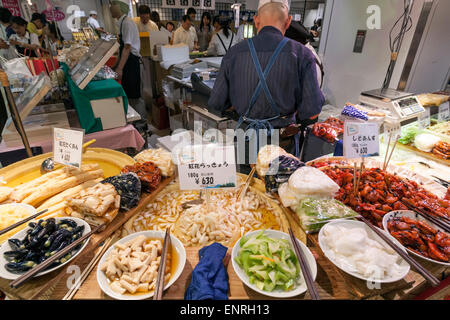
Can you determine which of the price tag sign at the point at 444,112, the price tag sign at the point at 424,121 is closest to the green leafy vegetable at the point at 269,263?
the price tag sign at the point at 424,121

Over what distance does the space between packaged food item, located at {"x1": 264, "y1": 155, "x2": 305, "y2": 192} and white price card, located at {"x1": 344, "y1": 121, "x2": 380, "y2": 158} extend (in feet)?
1.23

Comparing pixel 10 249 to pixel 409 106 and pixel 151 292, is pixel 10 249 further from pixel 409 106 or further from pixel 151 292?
pixel 409 106

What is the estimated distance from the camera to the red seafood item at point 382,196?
5.46 feet

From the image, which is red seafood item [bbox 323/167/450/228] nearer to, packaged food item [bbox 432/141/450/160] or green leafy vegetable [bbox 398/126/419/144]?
packaged food item [bbox 432/141/450/160]

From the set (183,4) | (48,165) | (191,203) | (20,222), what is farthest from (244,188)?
(183,4)

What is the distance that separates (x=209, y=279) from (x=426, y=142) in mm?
2840

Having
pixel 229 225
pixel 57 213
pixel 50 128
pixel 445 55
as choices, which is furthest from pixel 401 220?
pixel 445 55

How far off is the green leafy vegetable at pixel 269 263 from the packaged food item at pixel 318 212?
0.75ft

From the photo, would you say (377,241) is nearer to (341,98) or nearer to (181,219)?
(181,219)

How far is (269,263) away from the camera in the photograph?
1.21 metres

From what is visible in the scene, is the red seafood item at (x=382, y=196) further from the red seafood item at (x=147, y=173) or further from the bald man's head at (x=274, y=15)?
the bald man's head at (x=274, y=15)

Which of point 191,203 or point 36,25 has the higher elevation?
point 36,25

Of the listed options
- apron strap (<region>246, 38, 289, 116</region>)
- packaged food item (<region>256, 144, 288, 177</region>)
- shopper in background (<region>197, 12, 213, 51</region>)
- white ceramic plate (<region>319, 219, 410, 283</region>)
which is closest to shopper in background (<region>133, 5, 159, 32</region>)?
shopper in background (<region>197, 12, 213, 51</region>)

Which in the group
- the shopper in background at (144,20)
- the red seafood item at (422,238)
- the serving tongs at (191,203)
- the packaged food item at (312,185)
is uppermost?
the shopper in background at (144,20)
